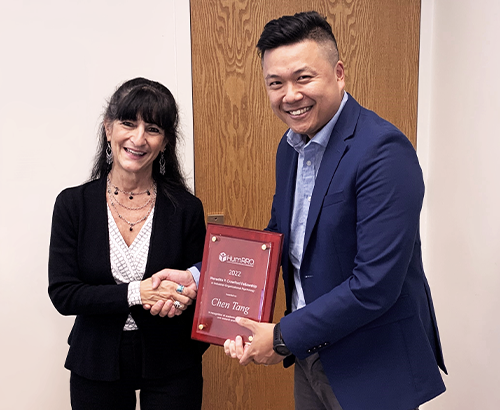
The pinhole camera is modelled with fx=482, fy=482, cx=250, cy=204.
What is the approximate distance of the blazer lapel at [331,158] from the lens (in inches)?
55.6

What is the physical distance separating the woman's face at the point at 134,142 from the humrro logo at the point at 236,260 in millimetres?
441

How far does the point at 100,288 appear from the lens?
1634 millimetres

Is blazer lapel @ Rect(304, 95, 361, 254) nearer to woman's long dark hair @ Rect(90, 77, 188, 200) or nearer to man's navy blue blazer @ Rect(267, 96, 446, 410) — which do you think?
man's navy blue blazer @ Rect(267, 96, 446, 410)

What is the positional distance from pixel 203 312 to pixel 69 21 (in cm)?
152

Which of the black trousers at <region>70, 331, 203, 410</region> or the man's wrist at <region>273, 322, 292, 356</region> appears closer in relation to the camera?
the man's wrist at <region>273, 322, 292, 356</region>

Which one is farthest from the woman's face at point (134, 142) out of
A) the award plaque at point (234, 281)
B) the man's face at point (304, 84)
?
the man's face at point (304, 84)

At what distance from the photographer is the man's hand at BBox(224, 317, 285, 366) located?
1.48m

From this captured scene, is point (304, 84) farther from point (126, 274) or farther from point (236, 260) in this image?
point (126, 274)

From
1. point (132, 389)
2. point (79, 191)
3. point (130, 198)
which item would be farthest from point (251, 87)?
point (132, 389)

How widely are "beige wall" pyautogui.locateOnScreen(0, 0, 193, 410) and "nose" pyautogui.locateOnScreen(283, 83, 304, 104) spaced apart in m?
1.04

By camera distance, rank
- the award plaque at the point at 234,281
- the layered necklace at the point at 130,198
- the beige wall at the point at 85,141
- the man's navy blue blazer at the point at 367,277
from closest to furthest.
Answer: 1. the man's navy blue blazer at the point at 367,277
2. the award plaque at the point at 234,281
3. the layered necklace at the point at 130,198
4. the beige wall at the point at 85,141

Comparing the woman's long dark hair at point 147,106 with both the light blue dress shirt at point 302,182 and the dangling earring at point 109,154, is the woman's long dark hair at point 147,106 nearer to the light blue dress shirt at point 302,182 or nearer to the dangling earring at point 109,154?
the dangling earring at point 109,154
